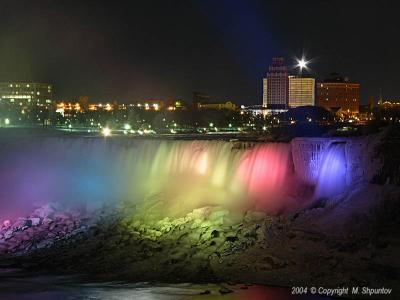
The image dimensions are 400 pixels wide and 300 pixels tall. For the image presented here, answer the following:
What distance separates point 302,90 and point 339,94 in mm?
16083

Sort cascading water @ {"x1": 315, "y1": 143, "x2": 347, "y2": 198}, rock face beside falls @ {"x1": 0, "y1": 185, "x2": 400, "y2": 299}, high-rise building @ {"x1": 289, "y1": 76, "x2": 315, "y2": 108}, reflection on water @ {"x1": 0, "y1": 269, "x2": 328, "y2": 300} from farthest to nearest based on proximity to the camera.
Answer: high-rise building @ {"x1": 289, "y1": 76, "x2": 315, "y2": 108}
cascading water @ {"x1": 315, "y1": 143, "x2": 347, "y2": 198}
rock face beside falls @ {"x1": 0, "y1": 185, "x2": 400, "y2": 299}
reflection on water @ {"x1": 0, "y1": 269, "x2": 328, "y2": 300}

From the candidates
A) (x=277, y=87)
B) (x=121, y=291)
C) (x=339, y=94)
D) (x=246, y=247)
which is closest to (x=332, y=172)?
(x=246, y=247)

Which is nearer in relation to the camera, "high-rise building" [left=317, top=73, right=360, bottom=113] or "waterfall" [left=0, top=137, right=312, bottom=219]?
"waterfall" [left=0, top=137, right=312, bottom=219]

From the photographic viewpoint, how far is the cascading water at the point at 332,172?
29938 mm

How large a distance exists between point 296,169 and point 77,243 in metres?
10.3

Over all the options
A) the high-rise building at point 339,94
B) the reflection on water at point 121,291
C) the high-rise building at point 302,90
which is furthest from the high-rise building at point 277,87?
the reflection on water at point 121,291

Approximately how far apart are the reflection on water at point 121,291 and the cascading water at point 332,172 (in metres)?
8.00

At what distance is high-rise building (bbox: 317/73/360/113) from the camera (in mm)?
173000

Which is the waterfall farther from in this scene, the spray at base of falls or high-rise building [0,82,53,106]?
high-rise building [0,82,53,106]

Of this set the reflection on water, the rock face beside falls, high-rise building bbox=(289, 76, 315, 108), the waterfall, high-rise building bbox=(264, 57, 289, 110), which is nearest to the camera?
the reflection on water

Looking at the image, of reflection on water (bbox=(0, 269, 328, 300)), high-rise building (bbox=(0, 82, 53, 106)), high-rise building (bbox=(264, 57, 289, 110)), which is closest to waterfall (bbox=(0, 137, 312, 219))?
reflection on water (bbox=(0, 269, 328, 300))

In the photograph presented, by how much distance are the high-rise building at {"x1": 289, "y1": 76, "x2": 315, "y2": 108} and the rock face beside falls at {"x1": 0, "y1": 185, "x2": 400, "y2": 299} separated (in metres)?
160

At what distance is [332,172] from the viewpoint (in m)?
30.6

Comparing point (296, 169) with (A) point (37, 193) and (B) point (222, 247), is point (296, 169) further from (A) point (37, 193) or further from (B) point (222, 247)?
(A) point (37, 193)
